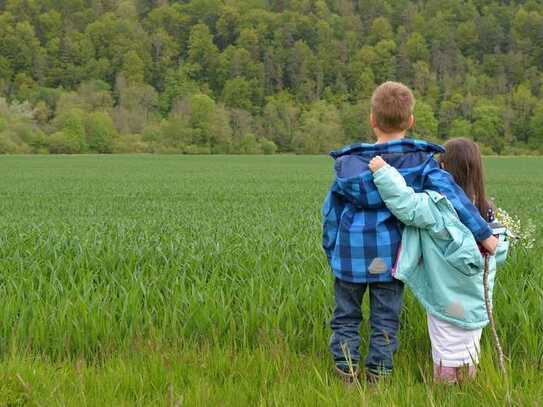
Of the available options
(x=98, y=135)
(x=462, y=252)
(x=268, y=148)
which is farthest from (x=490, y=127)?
(x=462, y=252)

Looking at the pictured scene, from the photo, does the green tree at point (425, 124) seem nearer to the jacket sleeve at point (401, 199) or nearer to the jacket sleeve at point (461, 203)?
the jacket sleeve at point (461, 203)

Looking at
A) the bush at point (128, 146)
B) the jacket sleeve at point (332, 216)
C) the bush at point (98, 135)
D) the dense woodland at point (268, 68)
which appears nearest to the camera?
the jacket sleeve at point (332, 216)

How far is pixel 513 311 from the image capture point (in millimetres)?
3699

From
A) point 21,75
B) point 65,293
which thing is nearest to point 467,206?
point 65,293

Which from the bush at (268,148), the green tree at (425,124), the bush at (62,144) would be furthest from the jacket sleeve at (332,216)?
the green tree at (425,124)

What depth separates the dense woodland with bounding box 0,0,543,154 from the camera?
97.4 metres

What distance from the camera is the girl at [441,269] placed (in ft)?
9.29

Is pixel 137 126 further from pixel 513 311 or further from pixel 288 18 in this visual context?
pixel 513 311

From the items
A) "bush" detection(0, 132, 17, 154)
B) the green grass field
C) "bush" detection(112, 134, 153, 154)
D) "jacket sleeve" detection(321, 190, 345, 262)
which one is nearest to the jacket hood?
"jacket sleeve" detection(321, 190, 345, 262)

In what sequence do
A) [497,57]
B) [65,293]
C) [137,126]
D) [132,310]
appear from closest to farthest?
[132,310], [65,293], [137,126], [497,57]

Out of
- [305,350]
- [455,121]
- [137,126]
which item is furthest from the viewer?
[455,121]

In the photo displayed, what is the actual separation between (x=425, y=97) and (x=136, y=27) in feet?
236

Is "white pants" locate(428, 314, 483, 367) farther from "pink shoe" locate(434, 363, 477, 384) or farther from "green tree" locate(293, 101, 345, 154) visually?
"green tree" locate(293, 101, 345, 154)

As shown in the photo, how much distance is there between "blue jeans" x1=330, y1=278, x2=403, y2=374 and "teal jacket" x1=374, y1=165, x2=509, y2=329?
0.55 ft
